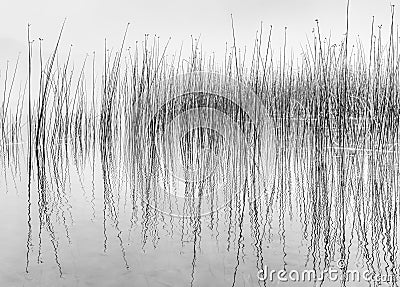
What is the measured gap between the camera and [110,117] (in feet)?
16.0

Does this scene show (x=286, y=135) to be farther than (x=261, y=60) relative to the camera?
Yes

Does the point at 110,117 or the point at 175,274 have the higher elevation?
the point at 110,117

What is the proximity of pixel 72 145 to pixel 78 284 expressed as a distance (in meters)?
4.10

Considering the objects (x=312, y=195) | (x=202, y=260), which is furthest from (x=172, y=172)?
(x=202, y=260)

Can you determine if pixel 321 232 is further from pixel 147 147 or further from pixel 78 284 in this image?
pixel 147 147

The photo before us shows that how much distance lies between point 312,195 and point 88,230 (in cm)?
108

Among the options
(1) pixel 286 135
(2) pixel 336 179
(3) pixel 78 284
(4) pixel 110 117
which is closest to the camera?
(3) pixel 78 284

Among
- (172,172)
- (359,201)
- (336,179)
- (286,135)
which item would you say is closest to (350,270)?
(359,201)

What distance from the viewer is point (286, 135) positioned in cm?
449

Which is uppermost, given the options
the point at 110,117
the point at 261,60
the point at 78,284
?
the point at 261,60

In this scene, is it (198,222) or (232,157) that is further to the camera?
(232,157)

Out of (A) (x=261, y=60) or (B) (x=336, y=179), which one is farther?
(A) (x=261, y=60)

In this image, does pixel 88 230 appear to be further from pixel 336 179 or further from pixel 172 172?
pixel 336 179

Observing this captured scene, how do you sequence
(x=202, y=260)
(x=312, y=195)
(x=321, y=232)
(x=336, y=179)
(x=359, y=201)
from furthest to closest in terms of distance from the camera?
(x=336, y=179) < (x=312, y=195) < (x=359, y=201) < (x=321, y=232) < (x=202, y=260)
